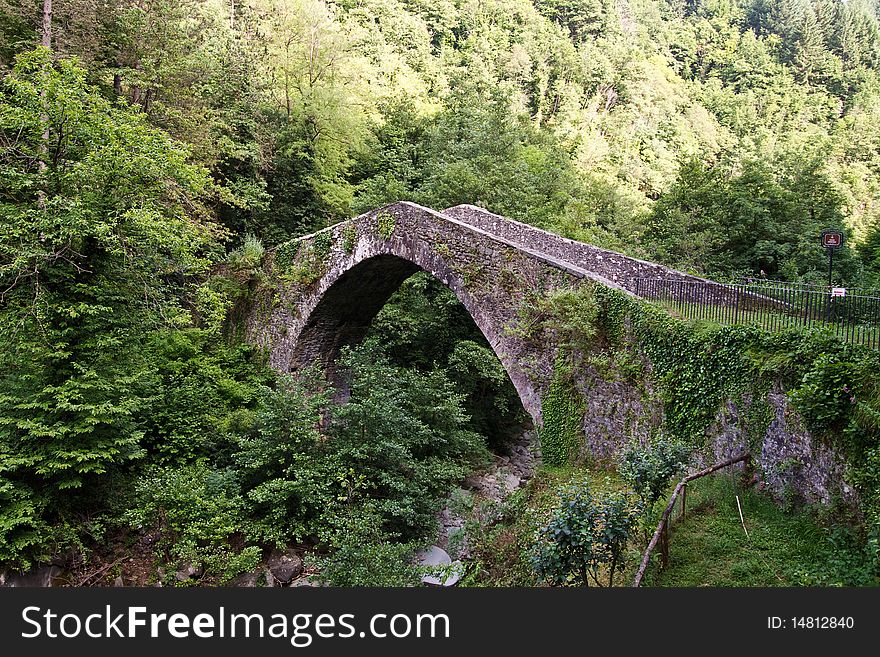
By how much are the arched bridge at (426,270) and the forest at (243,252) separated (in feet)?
3.35

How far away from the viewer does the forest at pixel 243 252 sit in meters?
9.30

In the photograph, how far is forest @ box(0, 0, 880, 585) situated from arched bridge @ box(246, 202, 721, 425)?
1020mm

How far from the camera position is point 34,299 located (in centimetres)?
912

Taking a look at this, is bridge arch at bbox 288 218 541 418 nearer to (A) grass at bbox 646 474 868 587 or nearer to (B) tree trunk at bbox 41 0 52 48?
(A) grass at bbox 646 474 868 587

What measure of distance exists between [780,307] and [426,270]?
21.8ft

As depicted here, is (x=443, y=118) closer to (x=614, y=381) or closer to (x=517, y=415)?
(x=517, y=415)

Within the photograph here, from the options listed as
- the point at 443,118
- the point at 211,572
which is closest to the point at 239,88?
the point at 443,118

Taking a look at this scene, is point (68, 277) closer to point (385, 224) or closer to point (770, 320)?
point (385, 224)

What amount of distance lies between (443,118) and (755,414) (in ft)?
63.7

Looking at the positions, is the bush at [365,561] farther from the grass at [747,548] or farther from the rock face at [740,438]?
the grass at [747,548]

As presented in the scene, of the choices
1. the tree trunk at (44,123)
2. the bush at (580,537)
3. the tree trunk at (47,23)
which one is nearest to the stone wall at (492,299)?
the bush at (580,537)

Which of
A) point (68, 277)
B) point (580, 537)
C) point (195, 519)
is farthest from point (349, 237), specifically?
point (580, 537)

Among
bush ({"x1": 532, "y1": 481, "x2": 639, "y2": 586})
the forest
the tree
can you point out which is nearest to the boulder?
the forest

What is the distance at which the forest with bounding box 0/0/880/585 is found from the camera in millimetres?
9305
